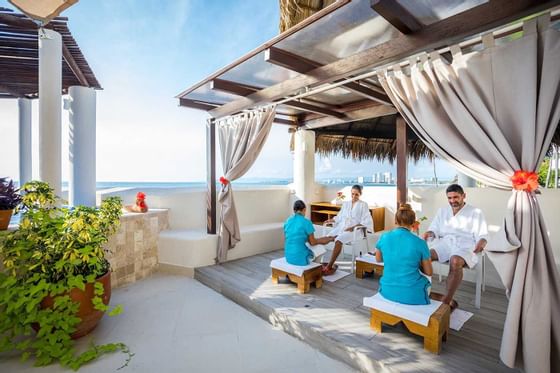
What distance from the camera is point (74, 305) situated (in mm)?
2197

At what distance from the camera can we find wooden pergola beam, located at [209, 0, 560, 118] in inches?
62.1

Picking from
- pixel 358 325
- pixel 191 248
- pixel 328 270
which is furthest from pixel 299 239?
pixel 191 248

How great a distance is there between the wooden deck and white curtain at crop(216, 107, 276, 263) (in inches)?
26.9

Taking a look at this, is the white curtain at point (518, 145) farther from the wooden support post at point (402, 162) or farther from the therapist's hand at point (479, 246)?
the wooden support post at point (402, 162)

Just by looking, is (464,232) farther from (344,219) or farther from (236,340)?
(236,340)

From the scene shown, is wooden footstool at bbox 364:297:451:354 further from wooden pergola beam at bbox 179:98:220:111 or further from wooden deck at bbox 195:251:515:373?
wooden pergola beam at bbox 179:98:220:111

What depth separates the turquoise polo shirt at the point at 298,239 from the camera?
9.91ft

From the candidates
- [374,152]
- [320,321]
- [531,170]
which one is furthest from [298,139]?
[531,170]

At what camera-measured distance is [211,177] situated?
439cm

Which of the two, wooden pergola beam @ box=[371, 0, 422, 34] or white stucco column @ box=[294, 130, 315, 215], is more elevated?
wooden pergola beam @ box=[371, 0, 422, 34]

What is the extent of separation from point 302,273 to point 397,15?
2503mm

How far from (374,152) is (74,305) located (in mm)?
6181

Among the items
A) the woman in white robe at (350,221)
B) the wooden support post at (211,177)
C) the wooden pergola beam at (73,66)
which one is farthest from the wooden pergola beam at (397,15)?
the wooden pergola beam at (73,66)

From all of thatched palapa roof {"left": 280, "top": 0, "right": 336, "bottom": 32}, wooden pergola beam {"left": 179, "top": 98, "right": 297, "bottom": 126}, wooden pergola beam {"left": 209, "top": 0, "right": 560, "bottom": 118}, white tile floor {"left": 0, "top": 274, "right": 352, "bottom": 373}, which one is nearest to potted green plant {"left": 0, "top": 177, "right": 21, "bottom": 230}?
white tile floor {"left": 0, "top": 274, "right": 352, "bottom": 373}
